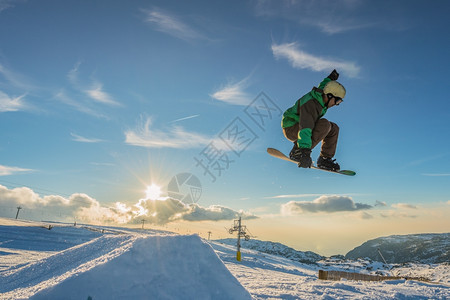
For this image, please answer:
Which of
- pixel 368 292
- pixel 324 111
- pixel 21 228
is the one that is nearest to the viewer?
pixel 324 111

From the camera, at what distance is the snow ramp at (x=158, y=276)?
128 inches

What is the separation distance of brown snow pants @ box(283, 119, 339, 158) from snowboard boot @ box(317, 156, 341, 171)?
0.35 feet

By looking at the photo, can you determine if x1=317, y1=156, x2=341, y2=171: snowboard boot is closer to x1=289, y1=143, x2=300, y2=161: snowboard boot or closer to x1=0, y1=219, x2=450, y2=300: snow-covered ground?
x1=289, y1=143, x2=300, y2=161: snowboard boot

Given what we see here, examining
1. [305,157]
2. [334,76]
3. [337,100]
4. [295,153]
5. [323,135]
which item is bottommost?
[305,157]

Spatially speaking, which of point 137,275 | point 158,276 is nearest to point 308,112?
point 158,276

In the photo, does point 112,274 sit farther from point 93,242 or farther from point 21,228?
point 21,228

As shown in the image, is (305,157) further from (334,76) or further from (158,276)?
(158,276)

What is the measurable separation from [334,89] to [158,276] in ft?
13.4

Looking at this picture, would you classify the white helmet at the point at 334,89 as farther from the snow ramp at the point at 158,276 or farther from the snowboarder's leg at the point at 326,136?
the snow ramp at the point at 158,276

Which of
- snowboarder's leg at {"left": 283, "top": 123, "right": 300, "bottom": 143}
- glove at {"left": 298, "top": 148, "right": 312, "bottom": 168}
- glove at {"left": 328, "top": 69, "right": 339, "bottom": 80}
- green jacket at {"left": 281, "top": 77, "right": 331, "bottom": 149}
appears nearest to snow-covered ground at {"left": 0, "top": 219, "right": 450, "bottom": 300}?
glove at {"left": 298, "top": 148, "right": 312, "bottom": 168}

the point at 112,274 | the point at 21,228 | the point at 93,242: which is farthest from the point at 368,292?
the point at 21,228

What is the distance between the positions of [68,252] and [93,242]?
47 cm

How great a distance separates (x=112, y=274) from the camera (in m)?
3.45

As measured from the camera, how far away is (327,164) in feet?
19.9
